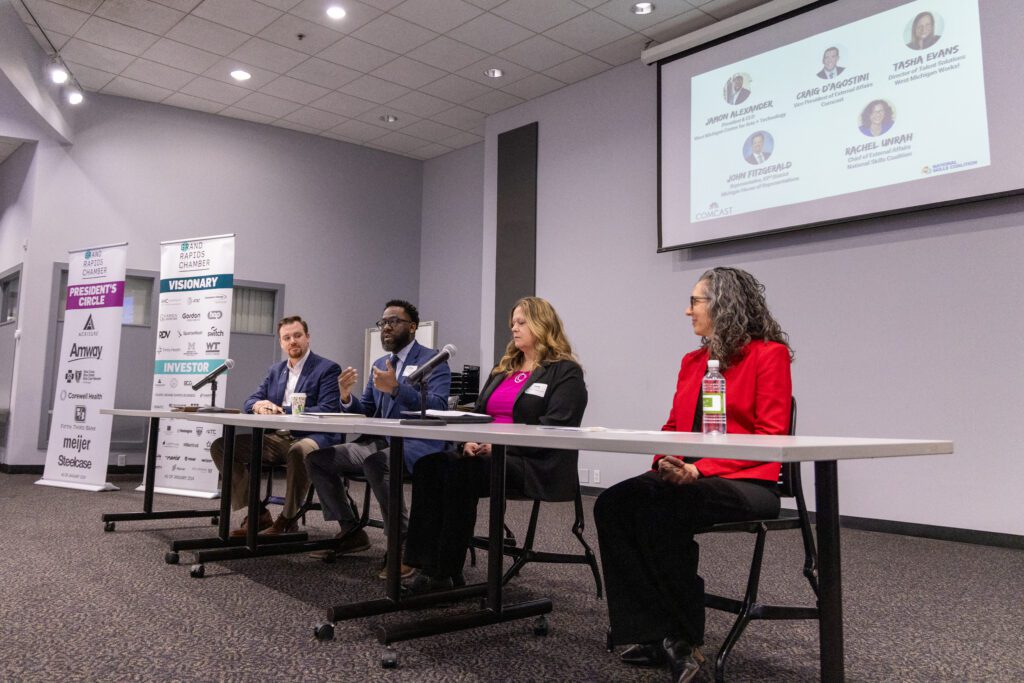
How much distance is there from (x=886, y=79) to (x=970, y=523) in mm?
2419

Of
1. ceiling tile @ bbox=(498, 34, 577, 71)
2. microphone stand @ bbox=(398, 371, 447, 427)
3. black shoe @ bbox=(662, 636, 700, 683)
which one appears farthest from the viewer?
ceiling tile @ bbox=(498, 34, 577, 71)

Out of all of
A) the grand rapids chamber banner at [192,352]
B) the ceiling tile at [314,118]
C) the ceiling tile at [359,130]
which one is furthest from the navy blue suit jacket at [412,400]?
the ceiling tile at [359,130]

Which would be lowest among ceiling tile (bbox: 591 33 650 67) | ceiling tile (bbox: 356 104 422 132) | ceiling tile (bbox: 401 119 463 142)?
ceiling tile (bbox: 591 33 650 67)

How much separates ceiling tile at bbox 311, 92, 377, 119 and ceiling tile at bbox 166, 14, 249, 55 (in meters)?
1.04

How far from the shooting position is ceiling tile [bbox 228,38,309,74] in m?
5.59

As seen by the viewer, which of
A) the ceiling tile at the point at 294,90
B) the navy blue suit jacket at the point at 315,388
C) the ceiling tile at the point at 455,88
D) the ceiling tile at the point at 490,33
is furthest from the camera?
the ceiling tile at the point at 294,90

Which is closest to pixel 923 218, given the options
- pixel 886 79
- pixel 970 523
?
pixel 886 79

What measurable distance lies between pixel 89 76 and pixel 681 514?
6.37 metres

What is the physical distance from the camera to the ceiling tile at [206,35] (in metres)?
5.28

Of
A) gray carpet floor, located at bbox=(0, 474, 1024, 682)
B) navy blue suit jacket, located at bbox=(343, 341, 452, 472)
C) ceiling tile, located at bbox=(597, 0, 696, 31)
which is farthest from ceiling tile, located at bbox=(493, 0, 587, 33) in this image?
gray carpet floor, located at bbox=(0, 474, 1024, 682)

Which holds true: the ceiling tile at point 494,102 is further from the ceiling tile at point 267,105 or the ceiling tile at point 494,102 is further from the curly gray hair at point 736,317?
the curly gray hair at point 736,317

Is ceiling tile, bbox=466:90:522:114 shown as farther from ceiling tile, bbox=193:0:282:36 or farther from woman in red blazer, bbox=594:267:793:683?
woman in red blazer, bbox=594:267:793:683

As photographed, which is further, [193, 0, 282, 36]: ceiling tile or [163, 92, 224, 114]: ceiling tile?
[163, 92, 224, 114]: ceiling tile

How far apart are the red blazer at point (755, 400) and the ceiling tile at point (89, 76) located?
5952 millimetres
